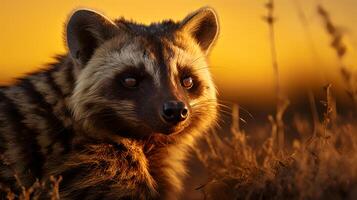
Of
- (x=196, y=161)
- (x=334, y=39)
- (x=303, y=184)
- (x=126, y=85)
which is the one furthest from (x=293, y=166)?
(x=196, y=161)

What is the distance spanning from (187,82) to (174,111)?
2.59 ft

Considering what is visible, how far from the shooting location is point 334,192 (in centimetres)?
586

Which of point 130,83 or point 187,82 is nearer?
point 130,83

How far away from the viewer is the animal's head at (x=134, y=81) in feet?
23.1

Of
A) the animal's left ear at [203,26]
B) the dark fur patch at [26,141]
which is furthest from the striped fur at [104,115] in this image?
the animal's left ear at [203,26]

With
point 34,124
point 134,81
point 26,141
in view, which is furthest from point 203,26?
point 26,141

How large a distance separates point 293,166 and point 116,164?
1.57 m

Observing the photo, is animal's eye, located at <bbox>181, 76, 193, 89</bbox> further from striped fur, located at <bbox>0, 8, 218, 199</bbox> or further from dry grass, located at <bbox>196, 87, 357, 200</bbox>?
dry grass, located at <bbox>196, 87, 357, 200</bbox>

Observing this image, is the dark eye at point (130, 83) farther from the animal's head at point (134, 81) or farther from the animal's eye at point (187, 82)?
the animal's eye at point (187, 82)

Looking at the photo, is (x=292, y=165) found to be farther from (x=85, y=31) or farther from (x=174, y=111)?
(x=85, y=31)

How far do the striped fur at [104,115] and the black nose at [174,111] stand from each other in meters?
0.10

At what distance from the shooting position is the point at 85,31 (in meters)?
7.45

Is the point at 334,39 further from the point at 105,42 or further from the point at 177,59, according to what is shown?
the point at 105,42

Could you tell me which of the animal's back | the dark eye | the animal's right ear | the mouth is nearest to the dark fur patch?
the animal's back
